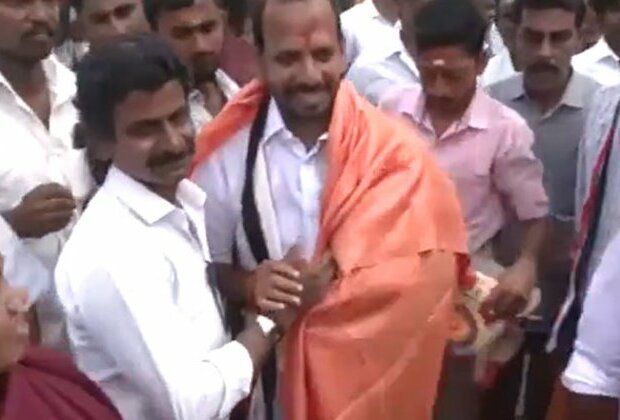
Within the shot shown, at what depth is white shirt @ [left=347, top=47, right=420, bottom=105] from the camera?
12.5 ft

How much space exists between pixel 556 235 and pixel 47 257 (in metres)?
1.39

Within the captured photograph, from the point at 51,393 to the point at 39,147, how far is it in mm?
958

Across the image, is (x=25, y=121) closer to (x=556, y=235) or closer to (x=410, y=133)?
(x=410, y=133)

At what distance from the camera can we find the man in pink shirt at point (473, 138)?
306 cm

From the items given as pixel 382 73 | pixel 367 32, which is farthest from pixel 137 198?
pixel 367 32

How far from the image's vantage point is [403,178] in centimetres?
247

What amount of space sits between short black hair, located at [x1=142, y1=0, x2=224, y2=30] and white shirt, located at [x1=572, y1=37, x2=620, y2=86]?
148cm

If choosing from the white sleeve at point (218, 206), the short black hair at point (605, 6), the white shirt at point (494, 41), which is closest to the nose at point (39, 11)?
the white sleeve at point (218, 206)

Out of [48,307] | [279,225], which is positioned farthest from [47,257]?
[279,225]

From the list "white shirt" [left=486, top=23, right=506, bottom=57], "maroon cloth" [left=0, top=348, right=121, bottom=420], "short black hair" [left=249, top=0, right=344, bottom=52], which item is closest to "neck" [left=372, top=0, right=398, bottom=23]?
"white shirt" [left=486, top=23, right=506, bottom=57]

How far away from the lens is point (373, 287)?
2.40 m

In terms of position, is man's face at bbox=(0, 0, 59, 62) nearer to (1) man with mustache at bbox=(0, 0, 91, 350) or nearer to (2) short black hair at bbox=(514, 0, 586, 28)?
(1) man with mustache at bbox=(0, 0, 91, 350)

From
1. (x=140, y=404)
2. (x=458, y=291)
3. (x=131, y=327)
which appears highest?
(x=131, y=327)

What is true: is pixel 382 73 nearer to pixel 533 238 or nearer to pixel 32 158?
pixel 533 238
